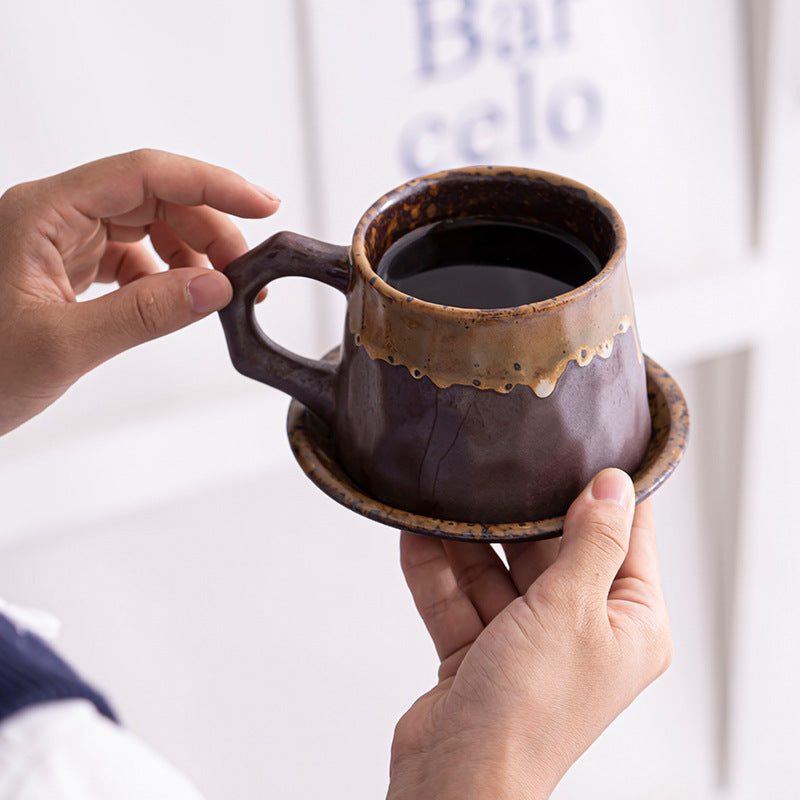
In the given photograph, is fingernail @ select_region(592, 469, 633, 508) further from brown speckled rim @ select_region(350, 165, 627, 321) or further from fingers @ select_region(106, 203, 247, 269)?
fingers @ select_region(106, 203, 247, 269)

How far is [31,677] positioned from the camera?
21.0 inches

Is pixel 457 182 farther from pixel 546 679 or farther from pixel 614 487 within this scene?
pixel 546 679

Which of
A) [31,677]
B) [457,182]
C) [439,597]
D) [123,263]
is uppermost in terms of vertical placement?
[457,182]

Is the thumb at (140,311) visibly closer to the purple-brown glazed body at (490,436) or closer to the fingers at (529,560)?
the purple-brown glazed body at (490,436)

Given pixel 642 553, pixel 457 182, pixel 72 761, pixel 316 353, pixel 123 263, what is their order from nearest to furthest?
pixel 72 761
pixel 457 182
pixel 642 553
pixel 123 263
pixel 316 353

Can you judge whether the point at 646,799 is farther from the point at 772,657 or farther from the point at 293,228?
the point at 293,228

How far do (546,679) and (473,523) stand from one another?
115 mm

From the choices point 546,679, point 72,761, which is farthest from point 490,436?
point 72,761

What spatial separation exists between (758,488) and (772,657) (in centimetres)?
32

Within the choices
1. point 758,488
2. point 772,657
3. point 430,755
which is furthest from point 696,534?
point 430,755

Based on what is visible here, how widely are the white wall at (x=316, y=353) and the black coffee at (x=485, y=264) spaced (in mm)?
414

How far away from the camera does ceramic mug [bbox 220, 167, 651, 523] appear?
1.73ft

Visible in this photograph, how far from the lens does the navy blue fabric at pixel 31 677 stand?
20.8 inches

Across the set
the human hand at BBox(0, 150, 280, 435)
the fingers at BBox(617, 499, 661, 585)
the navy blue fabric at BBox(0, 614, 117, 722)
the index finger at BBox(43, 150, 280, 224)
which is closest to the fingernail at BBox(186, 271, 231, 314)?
the human hand at BBox(0, 150, 280, 435)
